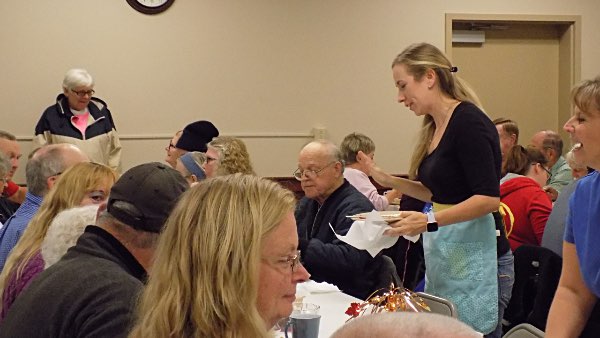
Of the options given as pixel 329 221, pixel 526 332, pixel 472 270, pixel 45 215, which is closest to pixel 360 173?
pixel 329 221

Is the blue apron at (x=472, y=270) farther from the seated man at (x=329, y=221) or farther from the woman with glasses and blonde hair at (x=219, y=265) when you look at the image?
the woman with glasses and blonde hair at (x=219, y=265)

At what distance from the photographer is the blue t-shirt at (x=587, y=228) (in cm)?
207

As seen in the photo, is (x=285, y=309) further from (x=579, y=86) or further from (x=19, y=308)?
(x=579, y=86)

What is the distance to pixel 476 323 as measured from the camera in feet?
9.87

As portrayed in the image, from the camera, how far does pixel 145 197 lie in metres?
1.87

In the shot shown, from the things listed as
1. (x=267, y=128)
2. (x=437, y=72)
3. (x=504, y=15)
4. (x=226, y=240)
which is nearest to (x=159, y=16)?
(x=267, y=128)

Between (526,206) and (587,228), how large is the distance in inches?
83.7

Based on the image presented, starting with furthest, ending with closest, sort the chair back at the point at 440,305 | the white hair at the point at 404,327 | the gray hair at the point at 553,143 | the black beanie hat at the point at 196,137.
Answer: the gray hair at the point at 553,143 < the black beanie hat at the point at 196,137 < the chair back at the point at 440,305 < the white hair at the point at 404,327

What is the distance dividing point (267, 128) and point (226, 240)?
5.50 meters

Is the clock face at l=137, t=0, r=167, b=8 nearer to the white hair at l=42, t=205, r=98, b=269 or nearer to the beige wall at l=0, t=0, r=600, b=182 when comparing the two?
the beige wall at l=0, t=0, r=600, b=182

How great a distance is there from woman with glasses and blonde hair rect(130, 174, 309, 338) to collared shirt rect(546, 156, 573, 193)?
15.5 ft

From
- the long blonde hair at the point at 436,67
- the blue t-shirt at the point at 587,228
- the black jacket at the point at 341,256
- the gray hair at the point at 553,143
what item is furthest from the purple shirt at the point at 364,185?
the blue t-shirt at the point at 587,228

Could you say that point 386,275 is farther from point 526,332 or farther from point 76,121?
point 76,121

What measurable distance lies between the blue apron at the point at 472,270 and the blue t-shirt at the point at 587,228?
0.82 meters
